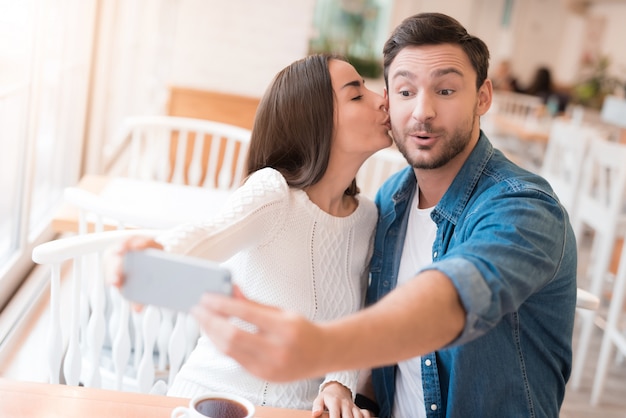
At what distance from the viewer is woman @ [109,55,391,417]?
128 centimetres

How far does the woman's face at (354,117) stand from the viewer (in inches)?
55.9

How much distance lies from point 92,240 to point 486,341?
0.73 m

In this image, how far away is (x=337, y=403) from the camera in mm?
1201

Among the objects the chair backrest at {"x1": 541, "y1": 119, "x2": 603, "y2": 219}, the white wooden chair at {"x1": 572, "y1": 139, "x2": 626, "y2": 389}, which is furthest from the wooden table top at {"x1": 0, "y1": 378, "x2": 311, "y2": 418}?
the chair backrest at {"x1": 541, "y1": 119, "x2": 603, "y2": 219}

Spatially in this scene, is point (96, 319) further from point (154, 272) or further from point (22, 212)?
point (22, 212)

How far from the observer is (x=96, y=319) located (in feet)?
4.56

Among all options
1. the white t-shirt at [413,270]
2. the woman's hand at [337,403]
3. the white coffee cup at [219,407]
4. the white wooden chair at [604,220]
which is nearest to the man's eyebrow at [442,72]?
the white t-shirt at [413,270]

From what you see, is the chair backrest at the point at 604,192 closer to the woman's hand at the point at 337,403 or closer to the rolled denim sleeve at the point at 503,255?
the rolled denim sleeve at the point at 503,255

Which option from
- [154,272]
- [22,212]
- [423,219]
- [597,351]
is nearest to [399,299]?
[154,272]

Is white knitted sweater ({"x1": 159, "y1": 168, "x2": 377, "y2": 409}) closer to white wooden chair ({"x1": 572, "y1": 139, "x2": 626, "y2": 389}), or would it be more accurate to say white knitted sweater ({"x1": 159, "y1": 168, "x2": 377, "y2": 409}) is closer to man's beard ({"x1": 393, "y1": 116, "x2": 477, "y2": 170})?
man's beard ({"x1": 393, "y1": 116, "x2": 477, "y2": 170})

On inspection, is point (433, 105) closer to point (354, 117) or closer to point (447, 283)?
point (354, 117)

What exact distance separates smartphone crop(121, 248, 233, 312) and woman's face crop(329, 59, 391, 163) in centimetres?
77

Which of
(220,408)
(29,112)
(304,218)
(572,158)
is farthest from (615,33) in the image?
(220,408)

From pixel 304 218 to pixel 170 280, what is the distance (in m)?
0.67
